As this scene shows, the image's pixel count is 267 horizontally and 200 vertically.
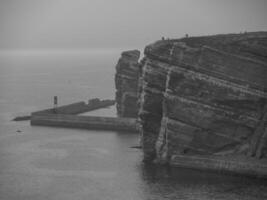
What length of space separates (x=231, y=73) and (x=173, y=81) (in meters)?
9.93

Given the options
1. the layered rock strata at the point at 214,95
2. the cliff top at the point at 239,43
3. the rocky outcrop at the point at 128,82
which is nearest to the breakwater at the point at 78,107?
the rocky outcrop at the point at 128,82

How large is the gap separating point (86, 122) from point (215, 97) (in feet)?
160

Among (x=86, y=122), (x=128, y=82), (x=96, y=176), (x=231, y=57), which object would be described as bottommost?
(x=86, y=122)

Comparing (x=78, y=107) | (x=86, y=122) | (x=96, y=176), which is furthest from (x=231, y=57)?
(x=78, y=107)

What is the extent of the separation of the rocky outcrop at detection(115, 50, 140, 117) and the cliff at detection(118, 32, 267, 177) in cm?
4866

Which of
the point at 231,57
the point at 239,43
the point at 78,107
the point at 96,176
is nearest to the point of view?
the point at 96,176

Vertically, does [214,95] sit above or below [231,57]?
below

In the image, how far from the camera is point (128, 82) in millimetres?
154000

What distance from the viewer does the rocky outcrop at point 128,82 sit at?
501 ft

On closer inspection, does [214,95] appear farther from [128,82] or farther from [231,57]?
[128,82]

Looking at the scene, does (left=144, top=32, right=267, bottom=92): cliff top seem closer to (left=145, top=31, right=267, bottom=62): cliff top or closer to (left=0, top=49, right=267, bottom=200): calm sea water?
(left=145, top=31, right=267, bottom=62): cliff top

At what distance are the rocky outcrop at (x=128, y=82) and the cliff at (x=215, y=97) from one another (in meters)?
48.7

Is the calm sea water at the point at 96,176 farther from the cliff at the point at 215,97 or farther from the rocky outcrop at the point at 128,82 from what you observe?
the rocky outcrop at the point at 128,82

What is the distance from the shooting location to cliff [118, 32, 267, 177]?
10012 cm
